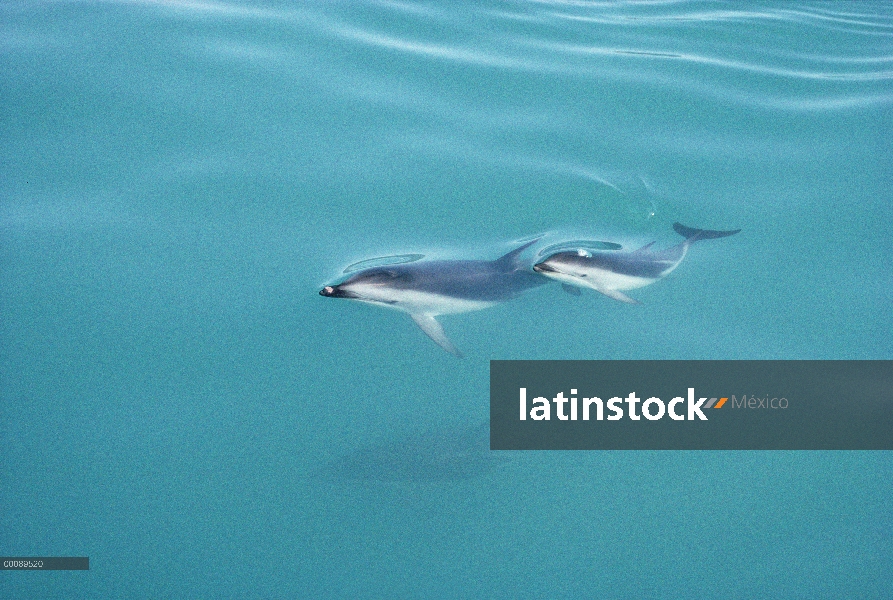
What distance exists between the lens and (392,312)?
20.7 feet

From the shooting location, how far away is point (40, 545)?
15.9ft

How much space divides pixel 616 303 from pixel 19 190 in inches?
209

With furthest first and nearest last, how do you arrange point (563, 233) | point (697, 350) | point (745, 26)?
point (745, 26) < point (563, 233) < point (697, 350)

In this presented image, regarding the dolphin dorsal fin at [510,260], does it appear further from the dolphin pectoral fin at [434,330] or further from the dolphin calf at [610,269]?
the dolphin pectoral fin at [434,330]

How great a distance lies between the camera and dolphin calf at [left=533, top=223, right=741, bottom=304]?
21.0 ft

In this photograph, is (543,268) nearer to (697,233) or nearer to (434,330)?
(434,330)

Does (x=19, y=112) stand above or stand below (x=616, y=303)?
above

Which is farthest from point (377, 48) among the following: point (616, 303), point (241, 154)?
point (616, 303)

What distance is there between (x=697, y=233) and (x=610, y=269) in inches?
44.5

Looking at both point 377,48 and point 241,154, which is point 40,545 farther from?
point 377,48
